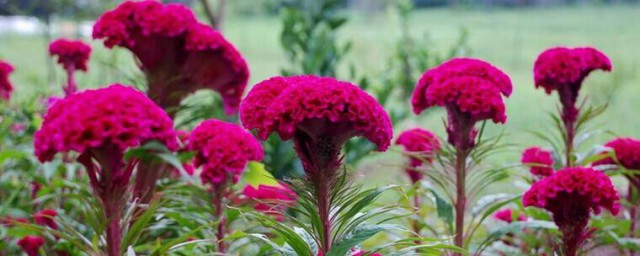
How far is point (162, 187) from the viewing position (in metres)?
1.60

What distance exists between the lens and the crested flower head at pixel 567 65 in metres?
1.54

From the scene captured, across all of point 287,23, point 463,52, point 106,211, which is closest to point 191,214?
point 106,211

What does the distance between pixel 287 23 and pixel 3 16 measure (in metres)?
1.70

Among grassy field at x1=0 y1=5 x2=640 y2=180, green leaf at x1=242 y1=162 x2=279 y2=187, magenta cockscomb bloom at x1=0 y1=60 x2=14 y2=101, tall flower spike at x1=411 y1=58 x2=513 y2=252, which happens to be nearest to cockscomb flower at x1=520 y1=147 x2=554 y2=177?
tall flower spike at x1=411 y1=58 x2=513 y2=252

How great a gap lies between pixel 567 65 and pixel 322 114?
2.40 ft

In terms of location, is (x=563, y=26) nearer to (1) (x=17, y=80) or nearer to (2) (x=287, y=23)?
(2) (x=287, y=23)

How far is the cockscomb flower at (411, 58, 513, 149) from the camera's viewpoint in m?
1.33

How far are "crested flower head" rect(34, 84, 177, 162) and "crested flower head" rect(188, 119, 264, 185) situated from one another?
1.04ft

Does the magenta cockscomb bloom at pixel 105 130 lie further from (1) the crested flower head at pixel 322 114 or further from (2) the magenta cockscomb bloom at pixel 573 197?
(2) the magenta cockscomb bloom at pixel 573 197

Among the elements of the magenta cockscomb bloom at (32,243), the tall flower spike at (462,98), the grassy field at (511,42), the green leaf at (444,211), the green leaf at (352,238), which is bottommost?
the magenta cockscomb bloom at (32,243)

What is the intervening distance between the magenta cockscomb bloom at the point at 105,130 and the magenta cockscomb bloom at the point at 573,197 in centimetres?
61

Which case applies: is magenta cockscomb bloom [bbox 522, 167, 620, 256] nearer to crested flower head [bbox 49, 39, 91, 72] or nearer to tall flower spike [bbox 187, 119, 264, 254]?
tall flower spike [bbox 187, 119, 264, 254]

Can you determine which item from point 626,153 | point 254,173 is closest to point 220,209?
point 254,173

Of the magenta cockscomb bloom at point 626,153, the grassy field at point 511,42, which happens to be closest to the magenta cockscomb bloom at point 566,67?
the magenta cockscomb bloom at point 626,153
